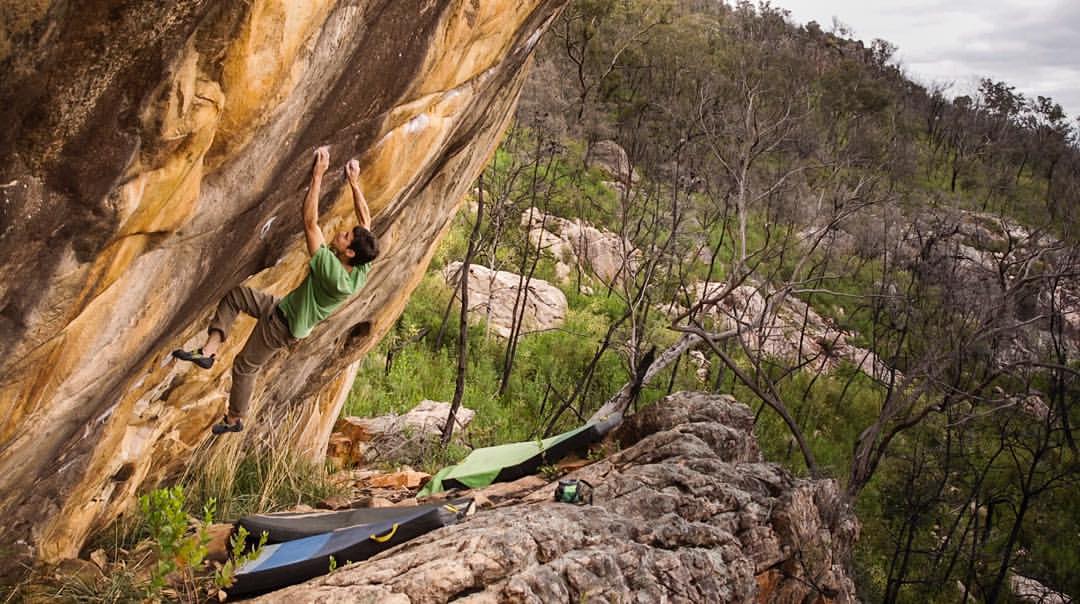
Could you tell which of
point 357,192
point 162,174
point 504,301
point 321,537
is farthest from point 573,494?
point 504,301

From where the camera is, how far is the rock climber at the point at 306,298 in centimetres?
457

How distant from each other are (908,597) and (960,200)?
958 inches

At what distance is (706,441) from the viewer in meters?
7.09

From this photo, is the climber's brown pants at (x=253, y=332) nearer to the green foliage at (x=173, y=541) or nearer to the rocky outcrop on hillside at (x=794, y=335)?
the green foliage at (x=173, y=541)

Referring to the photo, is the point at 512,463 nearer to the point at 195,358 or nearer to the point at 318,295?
the point at 318,295

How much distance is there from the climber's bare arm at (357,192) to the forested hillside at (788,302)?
4.85 metres

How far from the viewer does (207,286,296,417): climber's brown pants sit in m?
4.79

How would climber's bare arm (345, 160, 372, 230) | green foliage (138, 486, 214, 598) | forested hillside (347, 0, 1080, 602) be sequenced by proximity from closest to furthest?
Result: green foliage (138, 486, 214, 598), climber's bare arm (345, 160, 372, 230), forested hillside (347, 0, 1080, 602)

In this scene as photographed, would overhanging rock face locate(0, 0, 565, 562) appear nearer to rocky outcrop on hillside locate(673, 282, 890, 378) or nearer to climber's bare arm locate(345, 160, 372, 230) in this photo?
climber's bare arm locate(345, 160, 372, 230)

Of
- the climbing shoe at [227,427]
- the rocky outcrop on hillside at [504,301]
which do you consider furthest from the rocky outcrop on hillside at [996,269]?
the climbing shoe at [227,427]

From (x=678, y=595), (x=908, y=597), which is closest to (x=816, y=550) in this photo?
(x=678, y=595)

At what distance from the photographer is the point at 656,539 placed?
17.0 feet

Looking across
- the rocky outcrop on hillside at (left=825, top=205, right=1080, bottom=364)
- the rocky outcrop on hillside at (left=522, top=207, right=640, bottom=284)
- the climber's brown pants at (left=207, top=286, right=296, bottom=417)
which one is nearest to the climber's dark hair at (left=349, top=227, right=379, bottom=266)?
the climber's brown pants at (left=207, top=286, right=296, bottom=417)

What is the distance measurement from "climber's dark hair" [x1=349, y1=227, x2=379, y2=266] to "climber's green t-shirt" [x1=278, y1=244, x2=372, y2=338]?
103 mm
